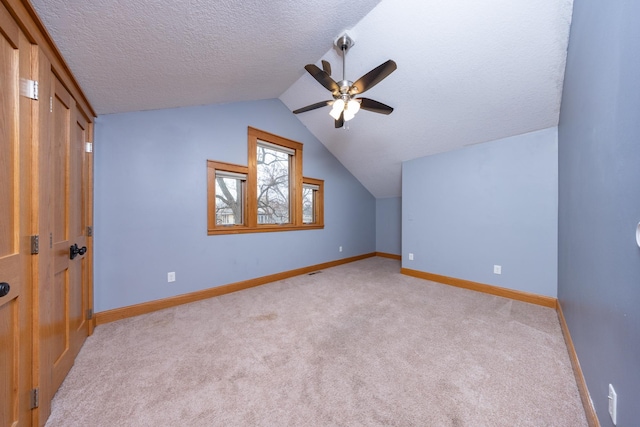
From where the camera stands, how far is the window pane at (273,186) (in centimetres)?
361

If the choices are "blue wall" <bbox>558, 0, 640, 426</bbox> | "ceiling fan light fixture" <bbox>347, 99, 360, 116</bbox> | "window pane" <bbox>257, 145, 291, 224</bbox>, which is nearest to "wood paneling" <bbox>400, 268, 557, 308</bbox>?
"blue wall" <bbox>558, 0, 640, 426</bbox>

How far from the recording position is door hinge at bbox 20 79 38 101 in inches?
38.8

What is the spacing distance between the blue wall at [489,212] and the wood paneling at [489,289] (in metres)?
0.06

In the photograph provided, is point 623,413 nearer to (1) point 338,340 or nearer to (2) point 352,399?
(2) point 352,399

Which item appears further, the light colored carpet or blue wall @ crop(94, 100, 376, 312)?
blue wall @ crop(94, 100, 376, 312)

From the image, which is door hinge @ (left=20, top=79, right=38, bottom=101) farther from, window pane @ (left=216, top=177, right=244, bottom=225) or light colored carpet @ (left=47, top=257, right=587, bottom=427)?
window pane @ (left=216, top=177, right=244, bottom=225)

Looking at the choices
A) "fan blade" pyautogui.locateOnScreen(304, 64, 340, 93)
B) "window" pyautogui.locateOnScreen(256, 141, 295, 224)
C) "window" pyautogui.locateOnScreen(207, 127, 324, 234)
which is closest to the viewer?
"fan blade" pyautogui.locateOnScreen(304, 64, 340, 93)

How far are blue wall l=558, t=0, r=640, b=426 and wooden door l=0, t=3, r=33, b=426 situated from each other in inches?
87.8

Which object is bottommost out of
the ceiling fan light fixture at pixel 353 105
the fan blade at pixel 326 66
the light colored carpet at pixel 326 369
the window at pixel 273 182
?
the light colored carpet at pixel 326 369

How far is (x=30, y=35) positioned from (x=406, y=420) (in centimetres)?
254

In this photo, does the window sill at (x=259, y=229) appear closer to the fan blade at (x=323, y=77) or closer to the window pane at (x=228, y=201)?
the window pane at (x=228, y=201)

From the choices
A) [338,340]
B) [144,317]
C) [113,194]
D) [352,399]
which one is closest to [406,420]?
[352,399]

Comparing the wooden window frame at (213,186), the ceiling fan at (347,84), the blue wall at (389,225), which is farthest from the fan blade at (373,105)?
the blue wall at (389,225)

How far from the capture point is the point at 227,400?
1.27m
